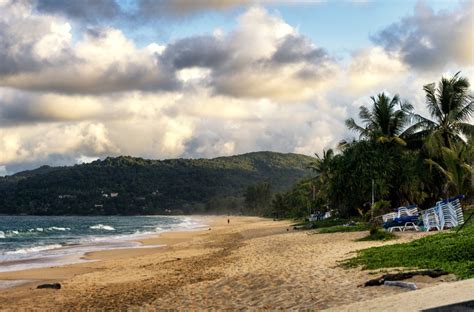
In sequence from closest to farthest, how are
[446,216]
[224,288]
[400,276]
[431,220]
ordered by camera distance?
1. [400,276]
2. [224,288]
3. [446,216]
4. [431,220]

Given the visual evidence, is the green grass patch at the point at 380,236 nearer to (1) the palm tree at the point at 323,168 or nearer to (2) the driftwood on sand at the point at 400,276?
(2) the driftwood on sand at the point at 400,276

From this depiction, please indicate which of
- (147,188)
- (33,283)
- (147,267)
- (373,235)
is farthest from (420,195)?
(147,188)

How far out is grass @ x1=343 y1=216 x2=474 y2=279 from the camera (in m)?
9.80

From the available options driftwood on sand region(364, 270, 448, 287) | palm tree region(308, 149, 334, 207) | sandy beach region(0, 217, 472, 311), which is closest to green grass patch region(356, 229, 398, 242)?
sandy beach region(0, 217, 472, 311)

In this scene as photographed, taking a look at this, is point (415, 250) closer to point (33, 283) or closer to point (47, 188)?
point (33, 283)

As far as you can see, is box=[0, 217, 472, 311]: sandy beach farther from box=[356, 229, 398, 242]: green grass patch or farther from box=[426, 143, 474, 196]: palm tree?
box=[426, 143, 474, 196]: palm tree

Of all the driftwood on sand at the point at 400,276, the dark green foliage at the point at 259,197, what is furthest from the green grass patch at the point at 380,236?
the dark green foliage at the point at 259,197

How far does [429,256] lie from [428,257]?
0.34ft

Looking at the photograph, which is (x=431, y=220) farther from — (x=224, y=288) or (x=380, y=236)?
A: (x=224, y=288)

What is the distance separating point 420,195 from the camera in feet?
119

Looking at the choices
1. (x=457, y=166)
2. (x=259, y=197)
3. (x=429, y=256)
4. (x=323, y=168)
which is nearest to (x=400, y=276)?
(x=429, y=256)

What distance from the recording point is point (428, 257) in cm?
1138

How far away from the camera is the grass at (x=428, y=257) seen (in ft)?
32.2

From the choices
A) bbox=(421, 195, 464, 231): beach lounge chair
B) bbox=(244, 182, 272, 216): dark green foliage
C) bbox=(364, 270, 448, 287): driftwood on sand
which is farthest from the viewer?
bbox=(244, 182, 272, 216): dark green foliage
